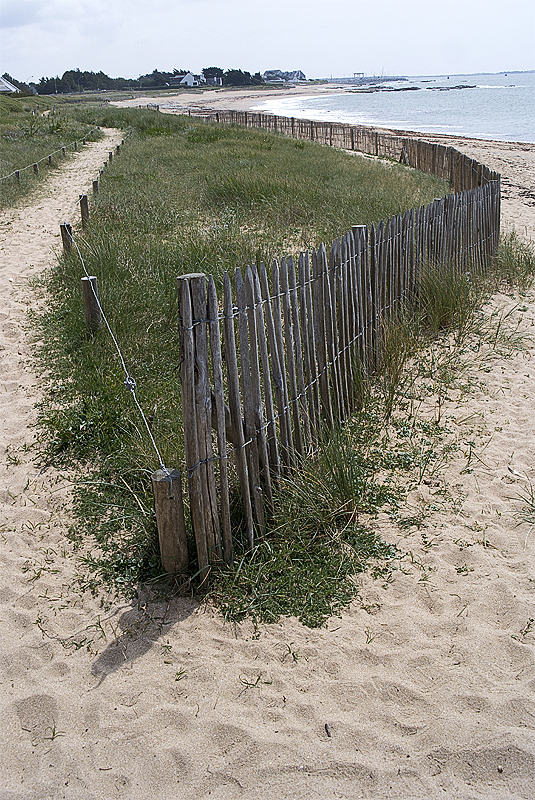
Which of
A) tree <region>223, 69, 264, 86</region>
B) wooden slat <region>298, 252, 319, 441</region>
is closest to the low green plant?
wooden slat <region>298, 252, 319, 441</region>

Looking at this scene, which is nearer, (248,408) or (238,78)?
(248,408)

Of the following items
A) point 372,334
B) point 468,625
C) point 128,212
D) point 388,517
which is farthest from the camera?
point 128,212

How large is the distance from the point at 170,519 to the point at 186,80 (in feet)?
565

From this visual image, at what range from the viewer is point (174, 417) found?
4258 millimetres

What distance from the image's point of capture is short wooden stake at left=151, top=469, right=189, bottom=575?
2.88 meters

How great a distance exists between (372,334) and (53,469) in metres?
2.77

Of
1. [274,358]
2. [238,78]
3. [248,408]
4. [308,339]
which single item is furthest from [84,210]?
[238,78]

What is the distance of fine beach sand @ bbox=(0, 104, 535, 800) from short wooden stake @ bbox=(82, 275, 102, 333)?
2.19 metres

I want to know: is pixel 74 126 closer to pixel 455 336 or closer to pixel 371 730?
pixel 455 336

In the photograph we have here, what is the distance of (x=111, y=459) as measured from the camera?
4047mm

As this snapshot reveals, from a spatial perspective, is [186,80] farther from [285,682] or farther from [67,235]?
[285,682]

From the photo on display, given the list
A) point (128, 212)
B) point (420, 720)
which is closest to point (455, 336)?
point (420, 720)

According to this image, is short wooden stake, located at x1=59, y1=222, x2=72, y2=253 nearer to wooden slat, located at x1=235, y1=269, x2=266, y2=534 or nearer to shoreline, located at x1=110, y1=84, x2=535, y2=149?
wooden slat, located at x1=235, y1=269, x2=266, y2=534

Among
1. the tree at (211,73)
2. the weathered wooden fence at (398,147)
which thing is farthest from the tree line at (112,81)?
the weathered wooden fence at (398,147)
